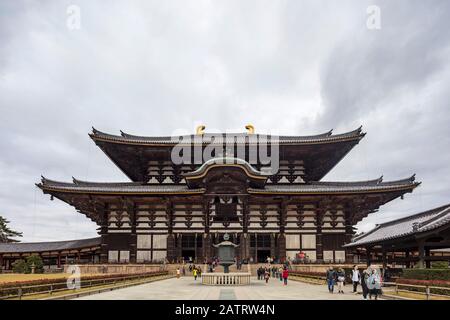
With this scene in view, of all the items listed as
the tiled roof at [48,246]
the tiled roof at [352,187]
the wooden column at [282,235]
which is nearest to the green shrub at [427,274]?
the tiled roof at [352,187]

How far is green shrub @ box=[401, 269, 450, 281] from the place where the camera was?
1725cm

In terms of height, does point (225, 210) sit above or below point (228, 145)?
below

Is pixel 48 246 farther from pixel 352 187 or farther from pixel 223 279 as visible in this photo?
pixel 352 187

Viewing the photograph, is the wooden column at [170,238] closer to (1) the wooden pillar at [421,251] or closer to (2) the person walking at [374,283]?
(1) the wooden pillar at [421,251]

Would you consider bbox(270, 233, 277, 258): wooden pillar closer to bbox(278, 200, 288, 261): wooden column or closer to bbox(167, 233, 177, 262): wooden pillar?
bbox(278, 200, 288, 261): wooden column

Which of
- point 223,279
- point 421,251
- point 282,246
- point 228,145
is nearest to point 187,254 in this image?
point 282,246

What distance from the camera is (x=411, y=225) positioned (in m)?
23.5

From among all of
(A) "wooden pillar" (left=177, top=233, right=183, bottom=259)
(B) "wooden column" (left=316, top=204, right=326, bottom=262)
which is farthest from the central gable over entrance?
(B) "wooden column" (left=316, top=204, right=326, bottom=262)

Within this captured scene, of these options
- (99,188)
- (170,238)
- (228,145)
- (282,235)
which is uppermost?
(228,145)

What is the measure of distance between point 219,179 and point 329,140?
44.6ft

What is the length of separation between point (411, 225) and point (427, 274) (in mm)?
5753

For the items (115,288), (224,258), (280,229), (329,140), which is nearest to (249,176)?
(280,229)

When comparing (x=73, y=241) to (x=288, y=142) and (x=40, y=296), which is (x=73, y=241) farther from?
(x=40, y=296)

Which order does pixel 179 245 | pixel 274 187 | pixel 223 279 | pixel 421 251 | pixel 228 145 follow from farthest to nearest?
pixel 228 145 < pixel 274 187 < pixel 179 245 < pixel 223 279 < pixel 421 251
